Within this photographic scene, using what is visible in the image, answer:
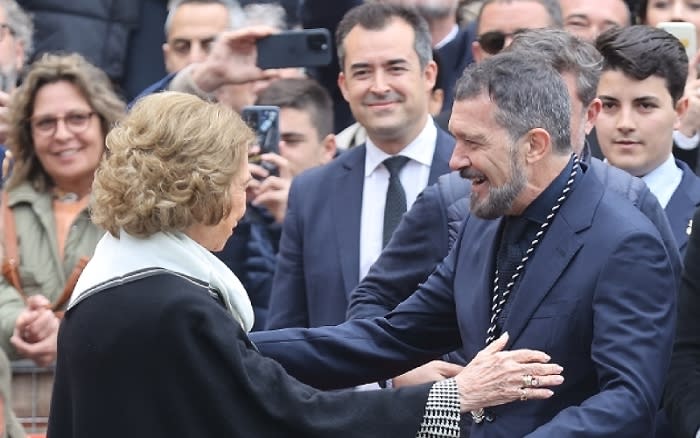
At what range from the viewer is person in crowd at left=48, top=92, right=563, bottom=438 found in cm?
425

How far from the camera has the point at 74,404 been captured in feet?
14.3

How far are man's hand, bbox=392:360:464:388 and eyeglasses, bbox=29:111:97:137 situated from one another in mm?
2057

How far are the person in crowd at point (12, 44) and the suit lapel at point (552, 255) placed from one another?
11.6ft

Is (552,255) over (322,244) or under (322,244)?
over

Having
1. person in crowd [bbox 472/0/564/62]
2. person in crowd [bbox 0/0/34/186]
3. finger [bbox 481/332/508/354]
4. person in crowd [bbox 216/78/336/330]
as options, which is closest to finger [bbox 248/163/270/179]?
person in crowd [bbox 216/78/336/330]

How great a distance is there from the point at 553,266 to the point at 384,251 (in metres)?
1.22

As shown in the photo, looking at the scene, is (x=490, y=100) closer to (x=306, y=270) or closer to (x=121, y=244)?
(x=121, y=244)

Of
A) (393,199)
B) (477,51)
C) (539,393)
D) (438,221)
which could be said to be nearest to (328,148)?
(477,51)

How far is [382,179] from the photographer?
6.59 meters

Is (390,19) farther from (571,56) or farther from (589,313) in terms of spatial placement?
(589,313)

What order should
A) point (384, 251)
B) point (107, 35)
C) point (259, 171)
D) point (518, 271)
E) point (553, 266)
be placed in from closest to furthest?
point (553, 266) < point (518, 271) < point (384, 251) < point (259, 171) < point (107, 35)

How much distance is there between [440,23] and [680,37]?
4.78 ft

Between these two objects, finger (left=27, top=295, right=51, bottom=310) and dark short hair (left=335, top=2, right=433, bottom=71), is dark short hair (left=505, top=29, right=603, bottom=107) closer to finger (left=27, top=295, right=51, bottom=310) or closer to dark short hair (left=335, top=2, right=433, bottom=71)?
dark short hair (left=335, top=2, right=433, bottom=71)

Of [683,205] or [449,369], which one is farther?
[683,205]
